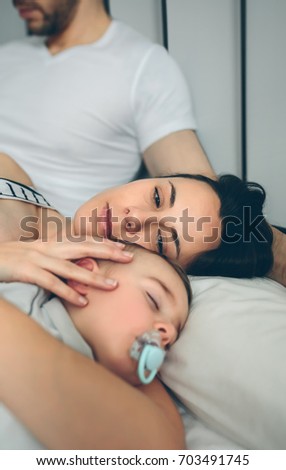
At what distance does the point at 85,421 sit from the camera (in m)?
0.54

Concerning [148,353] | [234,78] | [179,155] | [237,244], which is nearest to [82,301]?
[148,353]

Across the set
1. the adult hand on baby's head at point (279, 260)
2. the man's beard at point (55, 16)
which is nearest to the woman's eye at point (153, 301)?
the adult hand on baby's head at point (279, 260)

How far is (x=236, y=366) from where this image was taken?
0.68 m

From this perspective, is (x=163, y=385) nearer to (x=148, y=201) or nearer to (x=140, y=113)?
(x=148, y=201)

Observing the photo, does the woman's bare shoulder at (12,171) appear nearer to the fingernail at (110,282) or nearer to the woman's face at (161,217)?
the woman's face at (161,217)

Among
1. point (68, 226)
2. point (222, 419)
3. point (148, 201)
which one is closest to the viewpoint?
point (222, 419)

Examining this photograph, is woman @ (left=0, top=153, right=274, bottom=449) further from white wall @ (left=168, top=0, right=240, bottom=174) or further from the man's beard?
the man's beard

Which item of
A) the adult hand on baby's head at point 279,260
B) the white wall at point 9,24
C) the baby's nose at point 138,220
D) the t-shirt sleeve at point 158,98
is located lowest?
the adult hand on baby's head at point 279,260

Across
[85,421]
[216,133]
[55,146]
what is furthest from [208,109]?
[85,421]

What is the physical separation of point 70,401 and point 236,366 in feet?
0.97

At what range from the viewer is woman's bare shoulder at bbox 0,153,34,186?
1252 mm

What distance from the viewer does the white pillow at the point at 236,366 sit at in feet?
2.05

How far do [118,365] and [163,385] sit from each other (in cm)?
15

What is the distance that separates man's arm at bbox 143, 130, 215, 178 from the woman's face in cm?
22
